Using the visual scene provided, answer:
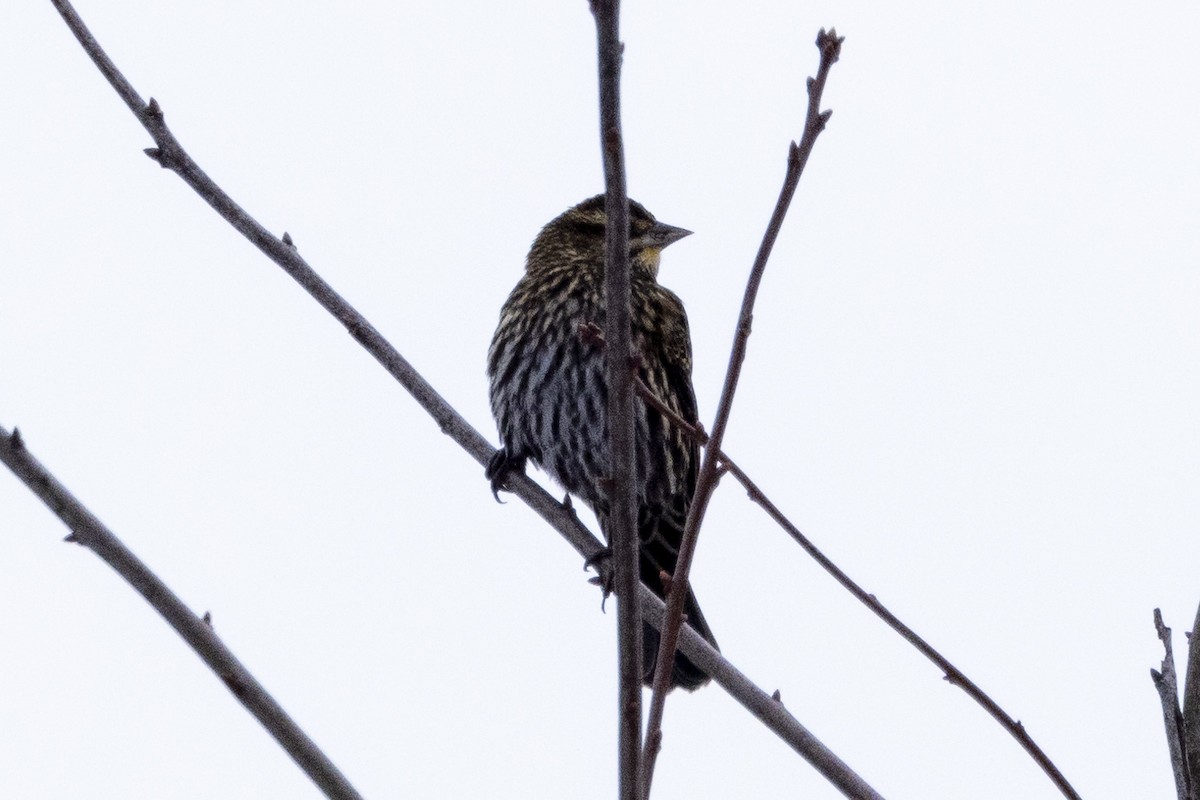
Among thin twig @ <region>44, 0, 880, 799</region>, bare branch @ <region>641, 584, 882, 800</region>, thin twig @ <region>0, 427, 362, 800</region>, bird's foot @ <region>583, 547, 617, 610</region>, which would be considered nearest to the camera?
thin twig @ <region>0, 427, 362, 800</region>

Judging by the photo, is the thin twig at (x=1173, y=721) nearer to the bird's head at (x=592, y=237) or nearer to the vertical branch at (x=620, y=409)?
the vertical branch at (x=620, y=409)

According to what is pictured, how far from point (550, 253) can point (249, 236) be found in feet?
9.60

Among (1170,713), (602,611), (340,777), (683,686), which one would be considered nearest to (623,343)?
(340,777)

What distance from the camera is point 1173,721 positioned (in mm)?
2080

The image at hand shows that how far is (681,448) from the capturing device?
5.27m

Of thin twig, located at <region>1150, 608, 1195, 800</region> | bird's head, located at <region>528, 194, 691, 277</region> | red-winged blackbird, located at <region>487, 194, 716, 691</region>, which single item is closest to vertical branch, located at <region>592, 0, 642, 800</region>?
thin twig, located at <region>1150, 608, 1195, 800</region>

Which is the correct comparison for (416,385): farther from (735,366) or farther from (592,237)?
(592,237)

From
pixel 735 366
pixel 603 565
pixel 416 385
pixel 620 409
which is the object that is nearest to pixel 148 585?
pixel 620 409

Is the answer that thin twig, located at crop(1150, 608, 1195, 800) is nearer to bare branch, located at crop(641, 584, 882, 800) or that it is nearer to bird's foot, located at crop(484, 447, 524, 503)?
bare branch, located at crop(641, 584, 882, 800)

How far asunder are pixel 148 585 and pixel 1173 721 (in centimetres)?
135

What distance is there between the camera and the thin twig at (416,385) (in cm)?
239

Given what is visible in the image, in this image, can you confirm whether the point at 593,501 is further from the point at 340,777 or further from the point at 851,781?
the point at 340,777

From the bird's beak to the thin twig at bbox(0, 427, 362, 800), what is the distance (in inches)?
162

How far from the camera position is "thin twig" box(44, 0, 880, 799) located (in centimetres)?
239
